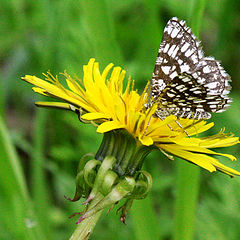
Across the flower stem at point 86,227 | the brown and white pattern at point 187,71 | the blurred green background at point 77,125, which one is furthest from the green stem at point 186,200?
the flower stem at point 86,227

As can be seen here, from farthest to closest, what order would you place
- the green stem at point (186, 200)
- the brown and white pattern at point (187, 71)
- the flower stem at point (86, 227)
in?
the green stem at point (186, 200)
the brown and white pattern at point (187, 71)
the flower stem at point (86, 227)

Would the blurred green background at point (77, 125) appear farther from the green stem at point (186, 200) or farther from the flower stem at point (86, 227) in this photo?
the flower stem at point (86, 227)

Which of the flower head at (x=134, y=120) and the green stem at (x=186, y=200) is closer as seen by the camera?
the flower head at (x=134, y=120)

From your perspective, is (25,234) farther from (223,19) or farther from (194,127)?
(223,19)

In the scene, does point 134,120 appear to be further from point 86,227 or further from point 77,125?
point 77,125

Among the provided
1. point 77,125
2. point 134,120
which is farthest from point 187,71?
point 77,125

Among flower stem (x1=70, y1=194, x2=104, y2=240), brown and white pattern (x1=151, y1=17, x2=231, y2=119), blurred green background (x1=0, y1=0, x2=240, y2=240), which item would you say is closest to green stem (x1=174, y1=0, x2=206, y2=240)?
blurred green background (x1=0, y1=0, x2=240, y2=240)
